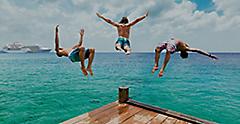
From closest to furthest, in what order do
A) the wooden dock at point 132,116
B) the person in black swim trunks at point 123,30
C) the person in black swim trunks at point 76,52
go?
the person in black swim trunks at point 76,52 < the wooden dock at point 132,116 < the person in black swim trunks at point 123,30

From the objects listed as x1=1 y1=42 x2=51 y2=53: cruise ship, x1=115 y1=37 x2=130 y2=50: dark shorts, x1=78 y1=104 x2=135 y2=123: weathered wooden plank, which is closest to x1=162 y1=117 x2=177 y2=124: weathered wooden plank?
x1=78 y1=104 x2=135 y2=123: weathered wooden plank

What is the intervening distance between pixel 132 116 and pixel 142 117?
A: 0.26 meters

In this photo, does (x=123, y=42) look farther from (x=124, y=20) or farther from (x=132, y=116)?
(x=132, y=116)

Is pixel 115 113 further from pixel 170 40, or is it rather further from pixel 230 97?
pixel 230 97

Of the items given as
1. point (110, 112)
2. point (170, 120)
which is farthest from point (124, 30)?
point (170, 120)

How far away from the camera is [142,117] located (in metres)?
4.34

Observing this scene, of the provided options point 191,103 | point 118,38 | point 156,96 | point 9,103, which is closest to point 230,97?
point 191,103

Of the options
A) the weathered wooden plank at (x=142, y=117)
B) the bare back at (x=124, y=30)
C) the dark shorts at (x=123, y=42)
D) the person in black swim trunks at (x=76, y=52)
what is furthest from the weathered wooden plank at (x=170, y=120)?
the bare back at (x=124, y=30)

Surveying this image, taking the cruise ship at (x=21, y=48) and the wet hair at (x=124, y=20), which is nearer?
the wet hair at (x=124, y=20)

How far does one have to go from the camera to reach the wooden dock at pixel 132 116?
407 cm

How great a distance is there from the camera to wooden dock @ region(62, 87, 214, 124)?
4074mm

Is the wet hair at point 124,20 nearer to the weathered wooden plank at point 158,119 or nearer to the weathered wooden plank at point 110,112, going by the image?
the weathered wooden plank at point 110,112

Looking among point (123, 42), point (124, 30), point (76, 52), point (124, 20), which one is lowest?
point (76, 52)

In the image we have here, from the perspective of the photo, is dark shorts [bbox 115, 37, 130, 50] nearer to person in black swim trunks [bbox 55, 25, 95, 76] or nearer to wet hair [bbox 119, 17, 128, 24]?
wet hair [bbox 119, 17, 128, 24]
